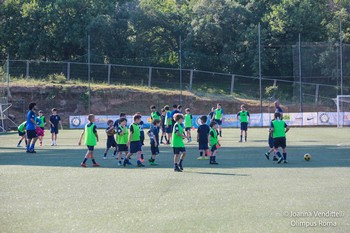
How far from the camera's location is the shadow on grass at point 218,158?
19.1 metres

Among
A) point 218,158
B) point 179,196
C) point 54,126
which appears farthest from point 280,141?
point 54,126

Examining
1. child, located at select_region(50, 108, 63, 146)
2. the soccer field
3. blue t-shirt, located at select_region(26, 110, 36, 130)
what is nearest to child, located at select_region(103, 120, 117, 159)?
the soccer field

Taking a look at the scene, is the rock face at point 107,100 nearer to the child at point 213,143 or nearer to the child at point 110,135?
the child at point 110,135

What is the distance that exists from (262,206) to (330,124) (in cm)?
3753

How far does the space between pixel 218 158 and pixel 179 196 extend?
8878 millimetres

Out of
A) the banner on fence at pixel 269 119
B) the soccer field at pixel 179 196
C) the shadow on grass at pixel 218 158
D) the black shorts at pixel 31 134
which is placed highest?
the banner on fence at pixel 269 119

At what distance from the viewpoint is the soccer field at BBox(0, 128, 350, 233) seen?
9844 mm

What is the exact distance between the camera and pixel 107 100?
5478 cm

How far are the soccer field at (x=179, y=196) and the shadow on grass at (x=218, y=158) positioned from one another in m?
0.04

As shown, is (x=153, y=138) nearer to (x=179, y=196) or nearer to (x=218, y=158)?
(x=218, y=158)

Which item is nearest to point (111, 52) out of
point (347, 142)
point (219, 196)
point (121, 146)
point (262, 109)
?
point (262, 109)

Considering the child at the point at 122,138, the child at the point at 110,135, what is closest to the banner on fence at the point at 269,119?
the child at the point at 110,135

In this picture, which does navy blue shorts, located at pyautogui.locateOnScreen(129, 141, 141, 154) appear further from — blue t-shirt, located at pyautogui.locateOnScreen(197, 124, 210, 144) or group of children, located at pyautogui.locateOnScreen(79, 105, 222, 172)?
blue t-shirt, located at pyautogui.locateOnScreen(197, 124, 210, 144)

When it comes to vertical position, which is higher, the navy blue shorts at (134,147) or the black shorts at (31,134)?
the black shorts at (31,134)
